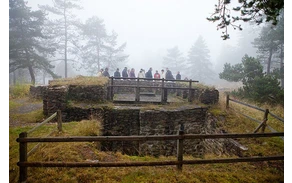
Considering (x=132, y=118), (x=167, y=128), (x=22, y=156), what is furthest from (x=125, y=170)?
(x=167, y=128)

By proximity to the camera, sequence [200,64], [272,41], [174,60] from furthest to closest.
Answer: [174,60] → [200,64] → [272,41]

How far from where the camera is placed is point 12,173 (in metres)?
3.86

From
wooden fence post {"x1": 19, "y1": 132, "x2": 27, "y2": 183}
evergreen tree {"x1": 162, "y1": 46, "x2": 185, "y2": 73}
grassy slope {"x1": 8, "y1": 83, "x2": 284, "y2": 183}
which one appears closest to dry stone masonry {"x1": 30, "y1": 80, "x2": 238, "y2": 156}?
grassy slope {"x1": 8, "y1": 83, "x2": 284, "y2": 183}

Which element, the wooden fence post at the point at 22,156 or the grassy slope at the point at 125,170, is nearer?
the wooden fence post at the point at 22,156

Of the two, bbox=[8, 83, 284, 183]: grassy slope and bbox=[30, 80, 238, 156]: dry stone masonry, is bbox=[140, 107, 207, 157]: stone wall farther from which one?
bbox=[8, 83, 284, 183]: grassy slope

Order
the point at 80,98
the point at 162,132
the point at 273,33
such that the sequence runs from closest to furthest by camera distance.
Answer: the point at 162,132, the point at 80,98, the point at 273,33

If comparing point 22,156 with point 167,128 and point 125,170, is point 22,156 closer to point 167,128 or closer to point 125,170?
point 125,170

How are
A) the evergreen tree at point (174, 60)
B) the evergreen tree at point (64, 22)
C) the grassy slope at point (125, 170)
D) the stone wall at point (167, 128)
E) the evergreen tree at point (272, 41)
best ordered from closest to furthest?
the grassy slope at point (125, 170)
the stone wall at point (167, 128)
the evergreen tree at point (272, 41)
the evergreen tree at point (64, 22)
the evergreen tree at point (174, 60)

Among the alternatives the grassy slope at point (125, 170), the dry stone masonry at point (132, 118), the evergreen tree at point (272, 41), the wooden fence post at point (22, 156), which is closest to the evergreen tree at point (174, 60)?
the evergreen tree at point (272, 41)

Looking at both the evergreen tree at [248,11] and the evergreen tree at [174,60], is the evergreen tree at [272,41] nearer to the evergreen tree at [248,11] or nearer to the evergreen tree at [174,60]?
the evergreen tree at [248,11]
